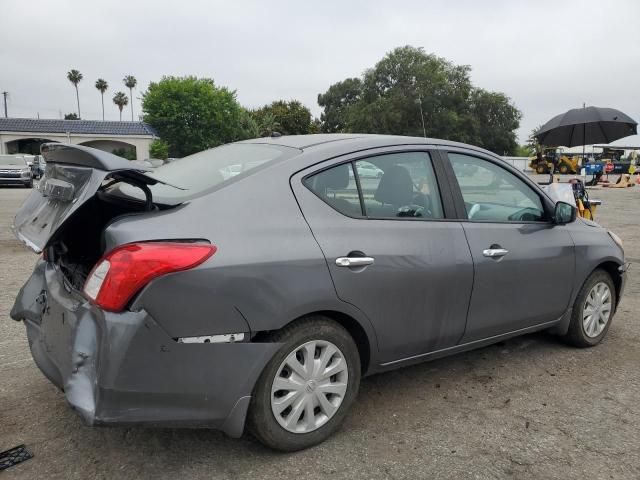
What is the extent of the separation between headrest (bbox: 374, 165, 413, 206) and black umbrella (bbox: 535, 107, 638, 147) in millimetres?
10207

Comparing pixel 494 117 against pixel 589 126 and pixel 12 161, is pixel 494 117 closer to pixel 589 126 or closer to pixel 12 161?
pixel 12 161

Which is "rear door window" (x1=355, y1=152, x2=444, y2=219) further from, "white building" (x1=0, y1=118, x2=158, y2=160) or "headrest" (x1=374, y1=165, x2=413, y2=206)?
"white building" (x1=0, y1=118, x2=158, y2=160)

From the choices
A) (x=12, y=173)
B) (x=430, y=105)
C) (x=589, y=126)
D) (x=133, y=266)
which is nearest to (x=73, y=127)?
(x=12, y=173)

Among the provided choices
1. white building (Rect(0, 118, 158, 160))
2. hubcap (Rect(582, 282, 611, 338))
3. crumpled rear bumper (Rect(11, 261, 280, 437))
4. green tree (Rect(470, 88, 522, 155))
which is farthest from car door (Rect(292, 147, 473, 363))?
green tree (Rect(470, 88, 522, 155))

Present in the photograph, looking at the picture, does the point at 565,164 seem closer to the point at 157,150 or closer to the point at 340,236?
the point at 157,150

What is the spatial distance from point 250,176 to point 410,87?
6531 cm

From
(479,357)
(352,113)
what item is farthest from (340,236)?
(352,113)

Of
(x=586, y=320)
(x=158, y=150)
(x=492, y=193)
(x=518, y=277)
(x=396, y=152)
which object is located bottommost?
(x=158, y=150)

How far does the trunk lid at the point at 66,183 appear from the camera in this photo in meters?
2.26

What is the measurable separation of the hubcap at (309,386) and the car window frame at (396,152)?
710mm

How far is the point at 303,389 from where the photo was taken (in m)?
2.54

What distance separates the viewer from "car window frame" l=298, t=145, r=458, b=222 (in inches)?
107

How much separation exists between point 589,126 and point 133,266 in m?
12.3

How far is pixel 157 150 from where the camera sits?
48.1 metres
